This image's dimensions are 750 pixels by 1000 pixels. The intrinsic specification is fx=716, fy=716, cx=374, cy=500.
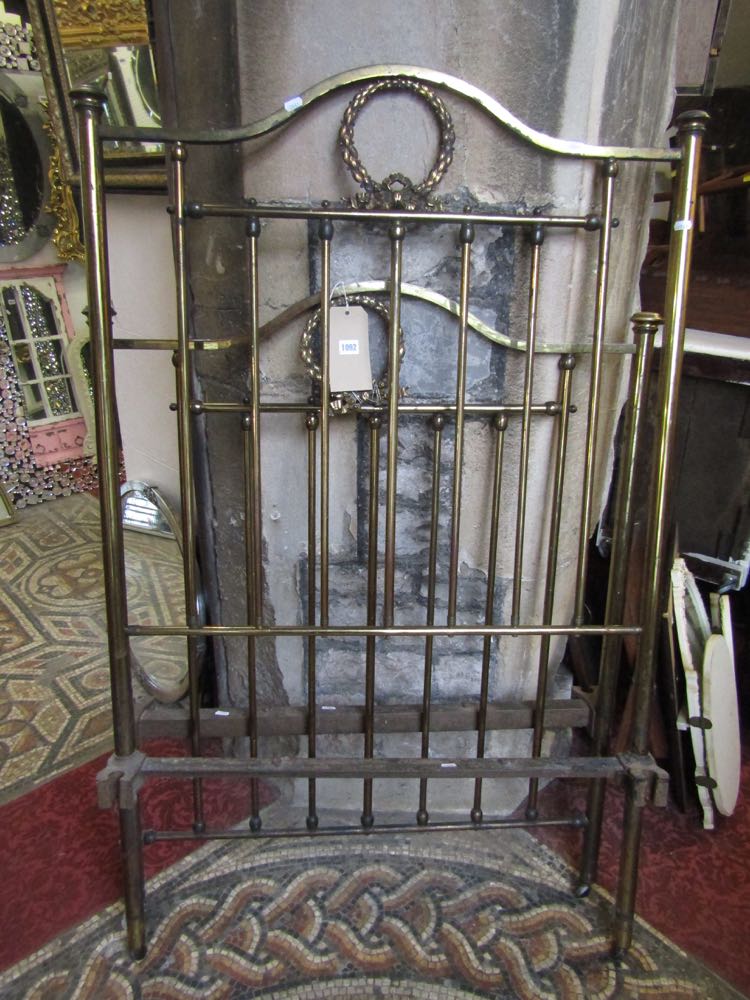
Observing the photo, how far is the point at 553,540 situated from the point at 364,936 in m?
0.77

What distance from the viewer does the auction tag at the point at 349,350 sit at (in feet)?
3.83

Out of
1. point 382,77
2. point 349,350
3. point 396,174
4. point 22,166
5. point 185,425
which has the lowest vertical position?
point 185,425

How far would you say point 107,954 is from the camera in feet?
4.01

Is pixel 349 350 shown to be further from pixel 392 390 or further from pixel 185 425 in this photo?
pixel 185 425

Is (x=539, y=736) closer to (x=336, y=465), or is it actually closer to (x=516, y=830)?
(x=516, y=830)

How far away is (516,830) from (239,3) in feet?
5.14

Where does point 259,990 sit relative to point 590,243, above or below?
below

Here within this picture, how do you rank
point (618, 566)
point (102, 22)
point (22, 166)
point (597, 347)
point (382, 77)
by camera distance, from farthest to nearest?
point (22, 166) → point (102, 22) → point (618, 566) → point (597, 347) → point (382, 77)

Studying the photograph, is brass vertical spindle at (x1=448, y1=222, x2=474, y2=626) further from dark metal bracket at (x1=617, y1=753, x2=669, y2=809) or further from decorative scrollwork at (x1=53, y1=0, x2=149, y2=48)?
decorative scrollwork at (x1=53, y1=0, x2=149, y2=48)

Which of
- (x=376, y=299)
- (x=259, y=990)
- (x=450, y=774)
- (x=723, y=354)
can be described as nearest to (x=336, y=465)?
(x=376, y=299)

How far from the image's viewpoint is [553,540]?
1.25 metres

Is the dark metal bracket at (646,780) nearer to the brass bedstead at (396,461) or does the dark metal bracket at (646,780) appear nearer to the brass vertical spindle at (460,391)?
the brass bedstead at (396,461)

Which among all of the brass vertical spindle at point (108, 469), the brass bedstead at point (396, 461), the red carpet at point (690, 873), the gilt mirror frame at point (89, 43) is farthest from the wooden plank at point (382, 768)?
the gilt mirror frame at point (89, 43)

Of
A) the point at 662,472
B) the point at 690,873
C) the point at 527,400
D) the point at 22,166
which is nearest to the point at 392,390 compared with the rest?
the point at 527,400
